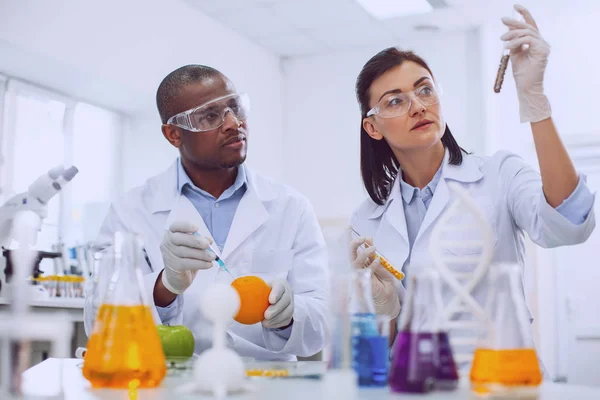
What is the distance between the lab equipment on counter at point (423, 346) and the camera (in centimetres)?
78

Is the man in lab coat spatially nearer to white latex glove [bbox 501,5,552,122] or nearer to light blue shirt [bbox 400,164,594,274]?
light blue shirt [bbox 400,164,594,274]

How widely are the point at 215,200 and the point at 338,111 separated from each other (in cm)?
397

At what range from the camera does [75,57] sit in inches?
149

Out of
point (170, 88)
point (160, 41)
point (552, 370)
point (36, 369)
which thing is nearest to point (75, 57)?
point (160, 41)

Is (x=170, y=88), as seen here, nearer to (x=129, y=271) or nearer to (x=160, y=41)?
(x=129, y=271)

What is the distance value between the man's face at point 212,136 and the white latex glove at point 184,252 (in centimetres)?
60

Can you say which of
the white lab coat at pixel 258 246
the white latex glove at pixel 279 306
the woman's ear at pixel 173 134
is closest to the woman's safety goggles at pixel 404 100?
the white lab coat at pixel 258 246

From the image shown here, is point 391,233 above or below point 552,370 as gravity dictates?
above

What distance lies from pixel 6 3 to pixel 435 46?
3.45 m

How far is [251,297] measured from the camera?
3.83 feet

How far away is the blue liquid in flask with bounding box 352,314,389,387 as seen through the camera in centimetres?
83

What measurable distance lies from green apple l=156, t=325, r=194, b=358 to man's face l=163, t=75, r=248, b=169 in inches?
37.0

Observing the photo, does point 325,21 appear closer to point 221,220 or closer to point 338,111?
point 338,111

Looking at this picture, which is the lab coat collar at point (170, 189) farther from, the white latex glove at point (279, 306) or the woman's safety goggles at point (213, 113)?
the white latex glove at point (279, 306)
